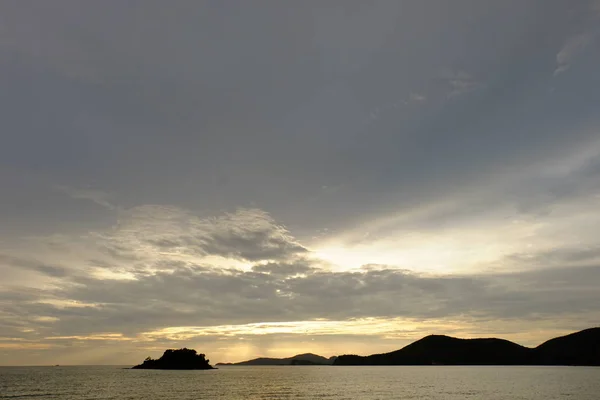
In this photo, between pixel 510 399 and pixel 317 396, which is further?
pixel 317 396

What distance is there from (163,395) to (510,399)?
10532 centimetres

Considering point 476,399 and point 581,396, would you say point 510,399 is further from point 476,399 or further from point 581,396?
point 581,396

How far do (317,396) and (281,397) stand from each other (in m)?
11.6

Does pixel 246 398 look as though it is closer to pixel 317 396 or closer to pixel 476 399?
pixel 317 396

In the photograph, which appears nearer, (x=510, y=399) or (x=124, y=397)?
(x=510, y=399)

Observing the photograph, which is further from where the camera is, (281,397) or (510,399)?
(281,397)

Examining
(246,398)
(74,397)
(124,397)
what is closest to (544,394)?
(246,398)

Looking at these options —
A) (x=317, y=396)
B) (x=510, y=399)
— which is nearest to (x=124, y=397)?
(x=317, y=396)

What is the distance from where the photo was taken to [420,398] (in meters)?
123

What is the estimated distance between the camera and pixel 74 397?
128625 millimetres

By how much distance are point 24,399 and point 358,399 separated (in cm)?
10231

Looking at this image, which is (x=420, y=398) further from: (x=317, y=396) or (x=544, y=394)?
(x=544, y=394)

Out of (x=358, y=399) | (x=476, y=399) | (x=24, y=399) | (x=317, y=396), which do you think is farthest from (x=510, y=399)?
(x=24, y=399)

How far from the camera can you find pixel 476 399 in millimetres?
120000
